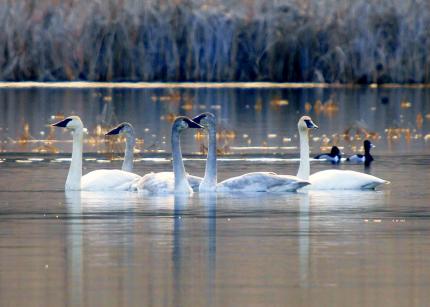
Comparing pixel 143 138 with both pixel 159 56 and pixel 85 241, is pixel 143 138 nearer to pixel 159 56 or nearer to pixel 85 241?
pixel 85 241

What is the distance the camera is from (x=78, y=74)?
158 feet

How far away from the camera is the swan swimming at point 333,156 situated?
2302 cm

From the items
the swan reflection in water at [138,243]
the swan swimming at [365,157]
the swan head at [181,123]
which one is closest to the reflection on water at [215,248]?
the swan reflection in water at [138,243]

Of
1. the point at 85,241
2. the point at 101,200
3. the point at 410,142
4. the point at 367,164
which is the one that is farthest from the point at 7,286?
the point at 410,142

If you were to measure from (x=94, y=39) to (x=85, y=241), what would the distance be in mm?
34179

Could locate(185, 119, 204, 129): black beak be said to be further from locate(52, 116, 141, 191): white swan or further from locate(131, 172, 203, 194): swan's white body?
locate(52, 116, 141, 191): white swan

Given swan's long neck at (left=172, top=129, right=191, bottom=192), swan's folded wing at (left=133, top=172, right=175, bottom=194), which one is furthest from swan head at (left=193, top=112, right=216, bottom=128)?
swan's long neck at (left=172, top=129, right=191, bottom=192)

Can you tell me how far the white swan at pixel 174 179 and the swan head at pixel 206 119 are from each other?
1.71 feet

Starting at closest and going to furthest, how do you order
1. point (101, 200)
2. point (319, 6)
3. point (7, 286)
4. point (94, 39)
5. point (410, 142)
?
point (7, 286), point (101, 200), point (410, 142), point (94, 39), point (319, 6)

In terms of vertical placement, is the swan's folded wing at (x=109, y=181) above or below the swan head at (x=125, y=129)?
below

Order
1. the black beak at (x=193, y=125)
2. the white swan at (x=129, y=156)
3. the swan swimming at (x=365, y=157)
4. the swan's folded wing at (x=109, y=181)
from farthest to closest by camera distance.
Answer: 1. the swan swimming at (x=365, y=157)
2. the white swan at (x=129, y=156)
3. the swan's folded wing at (x=109, y=181)
4. the black beak at (x=193, y=125)

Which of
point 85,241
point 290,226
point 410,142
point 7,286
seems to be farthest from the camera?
point 410,142

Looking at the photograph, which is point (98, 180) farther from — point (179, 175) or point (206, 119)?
point (206, 119)

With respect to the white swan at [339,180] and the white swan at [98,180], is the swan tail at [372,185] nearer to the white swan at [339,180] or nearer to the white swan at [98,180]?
the white swan at [339,180]
